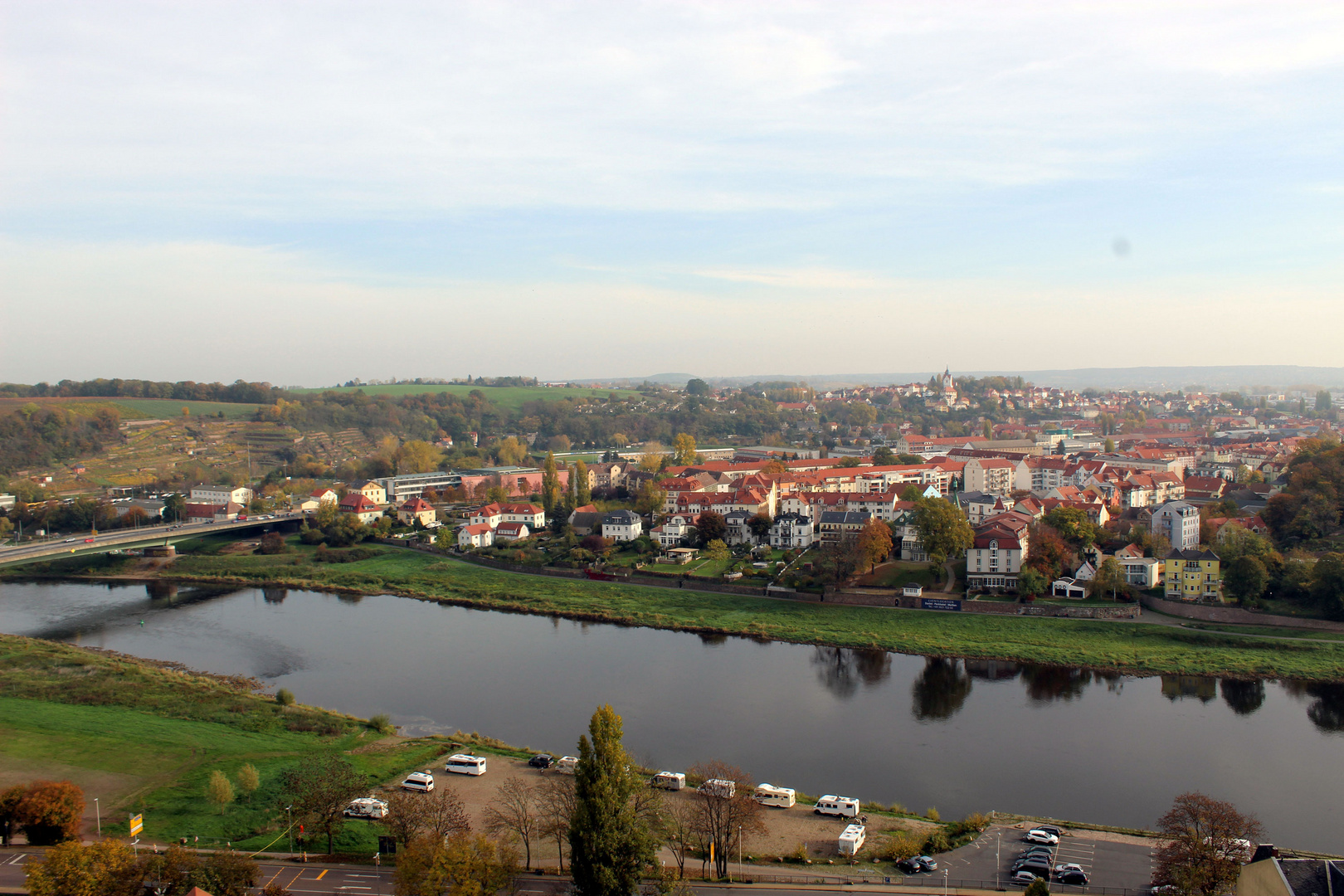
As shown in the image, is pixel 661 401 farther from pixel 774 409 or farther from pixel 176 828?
pixel 176 828

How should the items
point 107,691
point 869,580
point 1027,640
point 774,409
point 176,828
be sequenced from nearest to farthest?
point 176,828 → point 107,691 → point 1027,640 → point 869,580 → point 774,409

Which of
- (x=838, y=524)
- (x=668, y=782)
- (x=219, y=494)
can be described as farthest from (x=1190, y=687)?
(x=219, y=494)

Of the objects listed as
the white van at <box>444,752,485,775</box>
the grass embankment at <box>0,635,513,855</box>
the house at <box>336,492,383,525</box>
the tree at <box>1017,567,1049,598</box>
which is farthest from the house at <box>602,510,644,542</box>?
the white van at <box>444,752,485,775</box>

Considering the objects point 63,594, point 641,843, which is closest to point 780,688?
point 641,843

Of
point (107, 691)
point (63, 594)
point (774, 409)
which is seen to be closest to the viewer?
point (107, 691)

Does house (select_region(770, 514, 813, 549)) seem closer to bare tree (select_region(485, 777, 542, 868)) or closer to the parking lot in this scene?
bare tree (select_region(485, 777, 542, 868))

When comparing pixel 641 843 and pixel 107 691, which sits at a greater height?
pixel 641 843

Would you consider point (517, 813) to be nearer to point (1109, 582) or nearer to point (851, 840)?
point (851, 840)
